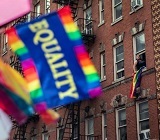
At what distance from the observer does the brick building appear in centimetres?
1914

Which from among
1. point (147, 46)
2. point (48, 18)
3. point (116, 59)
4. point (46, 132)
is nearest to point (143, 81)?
point (147, 46)

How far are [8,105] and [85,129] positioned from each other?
52.3 ft

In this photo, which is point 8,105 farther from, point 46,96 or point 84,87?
point 84,87

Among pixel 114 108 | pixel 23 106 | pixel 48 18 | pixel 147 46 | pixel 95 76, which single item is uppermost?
pixel 147 46

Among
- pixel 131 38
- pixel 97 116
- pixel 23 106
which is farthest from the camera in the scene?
pixel 97 116

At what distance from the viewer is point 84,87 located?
7289 mm

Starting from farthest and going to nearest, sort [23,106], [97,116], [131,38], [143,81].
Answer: [97,116] → [131,38] → [143,81] → [23,106]

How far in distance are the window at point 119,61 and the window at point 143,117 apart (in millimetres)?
2392

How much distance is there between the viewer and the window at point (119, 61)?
21.4 meters

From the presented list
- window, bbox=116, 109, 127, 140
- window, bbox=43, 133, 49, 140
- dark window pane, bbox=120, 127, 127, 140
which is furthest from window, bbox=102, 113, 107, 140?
window, bbox=43, 133, 49, 140

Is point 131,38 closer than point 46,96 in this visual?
No

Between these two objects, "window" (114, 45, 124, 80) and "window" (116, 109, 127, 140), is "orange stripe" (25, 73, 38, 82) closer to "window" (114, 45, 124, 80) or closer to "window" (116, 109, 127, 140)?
"window" (116, 109, 127, 140)

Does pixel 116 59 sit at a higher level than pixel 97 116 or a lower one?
higher

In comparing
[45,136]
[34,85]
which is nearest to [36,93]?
[34,85]
